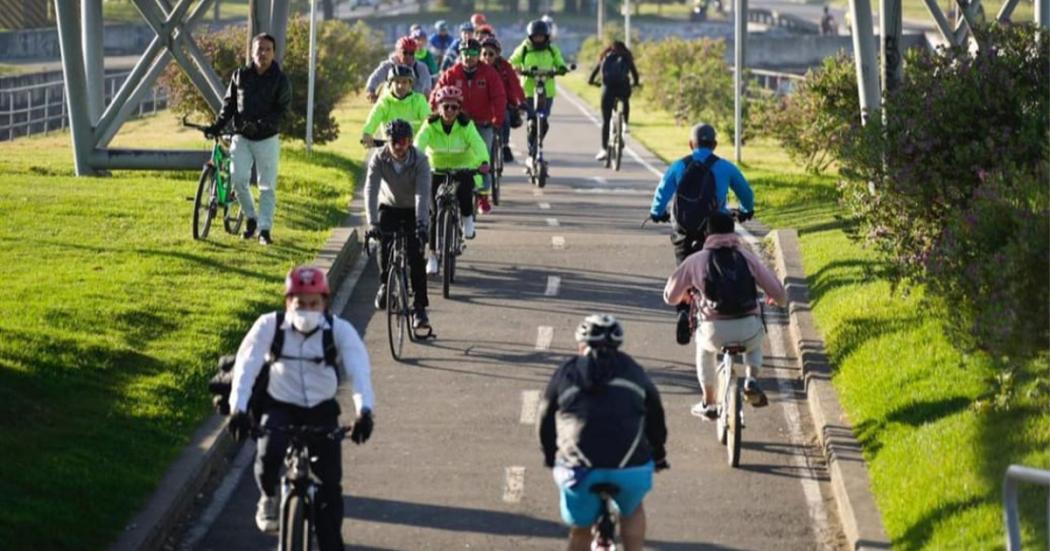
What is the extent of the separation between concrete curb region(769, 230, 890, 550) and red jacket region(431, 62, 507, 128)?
4.14 m

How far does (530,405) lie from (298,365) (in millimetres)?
5200

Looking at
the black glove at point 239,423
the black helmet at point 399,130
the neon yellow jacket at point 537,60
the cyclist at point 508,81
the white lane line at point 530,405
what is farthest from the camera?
the neon yellow jacket at point 537,60

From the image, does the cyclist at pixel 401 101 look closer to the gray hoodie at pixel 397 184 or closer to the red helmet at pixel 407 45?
the red helmet at pixel 407 45

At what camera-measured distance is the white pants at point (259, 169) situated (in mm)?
20578

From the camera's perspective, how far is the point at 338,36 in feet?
164

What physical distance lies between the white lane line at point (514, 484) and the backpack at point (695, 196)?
10.4 ft

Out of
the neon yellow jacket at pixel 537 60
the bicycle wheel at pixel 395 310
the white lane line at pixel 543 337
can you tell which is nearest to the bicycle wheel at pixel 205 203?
the white lane line at pixel 543 337

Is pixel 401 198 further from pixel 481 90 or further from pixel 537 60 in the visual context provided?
pixel 537 60

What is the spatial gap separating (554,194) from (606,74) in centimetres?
280

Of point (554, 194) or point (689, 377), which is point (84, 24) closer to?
point (554, 194)

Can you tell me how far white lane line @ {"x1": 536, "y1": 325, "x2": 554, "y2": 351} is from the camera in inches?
682

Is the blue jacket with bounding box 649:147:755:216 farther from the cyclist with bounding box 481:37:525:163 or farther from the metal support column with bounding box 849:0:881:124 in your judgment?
the cyclist with bounding box 481:37:525:163

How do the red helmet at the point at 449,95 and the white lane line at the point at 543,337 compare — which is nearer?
the white lane line at the point at 543,337

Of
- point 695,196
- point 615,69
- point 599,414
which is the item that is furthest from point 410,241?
point 615,69
